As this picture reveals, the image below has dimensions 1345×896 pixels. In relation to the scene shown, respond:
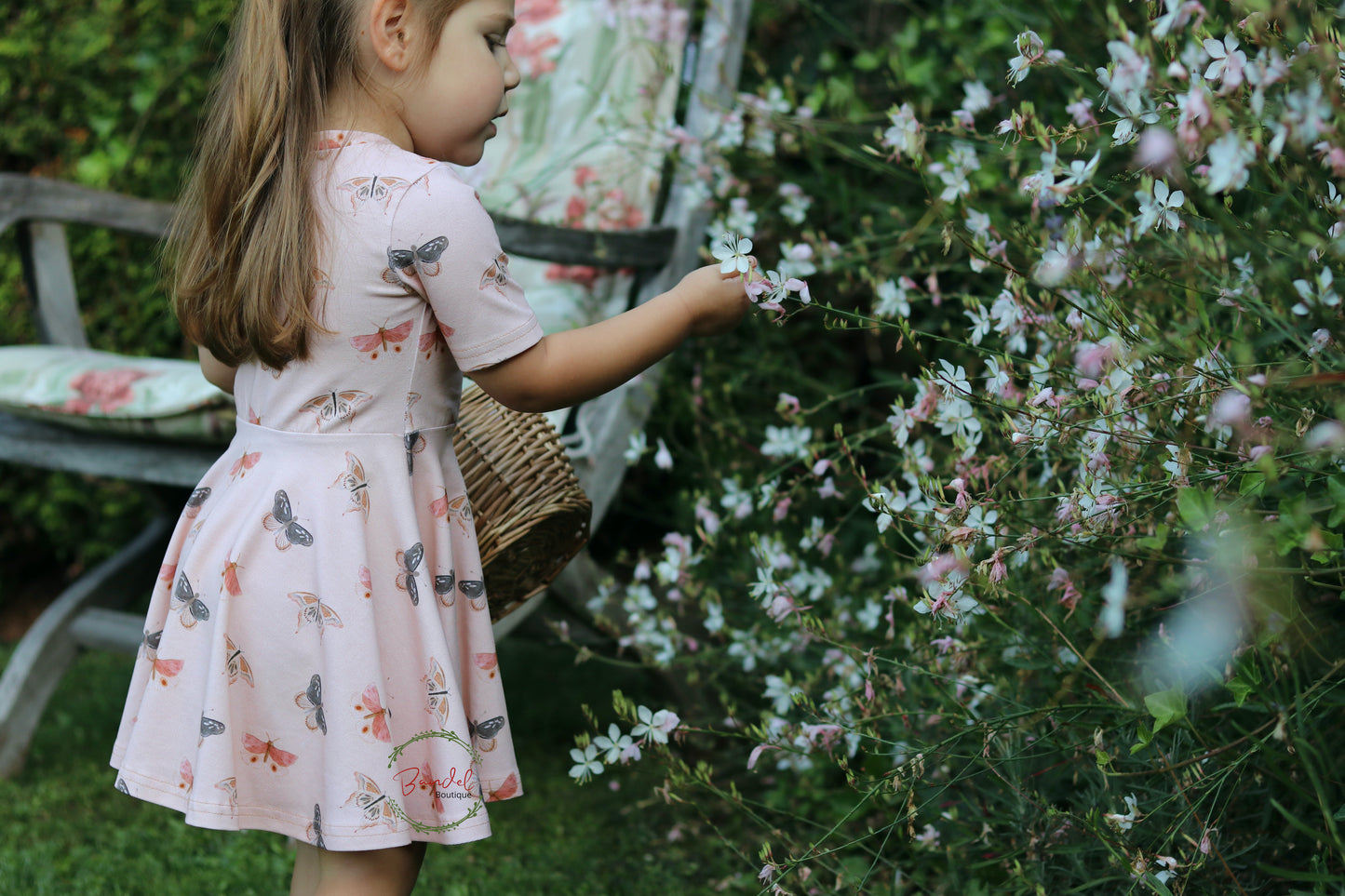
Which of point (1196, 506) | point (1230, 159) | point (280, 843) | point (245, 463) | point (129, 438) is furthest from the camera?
point (129, 438)

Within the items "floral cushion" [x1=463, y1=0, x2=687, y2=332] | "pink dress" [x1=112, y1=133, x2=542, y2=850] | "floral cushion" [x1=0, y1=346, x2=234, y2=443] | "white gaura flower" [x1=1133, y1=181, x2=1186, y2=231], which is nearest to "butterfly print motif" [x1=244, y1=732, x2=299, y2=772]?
"pink dress" [x1=112, y1=133, x2=542, y2=850]

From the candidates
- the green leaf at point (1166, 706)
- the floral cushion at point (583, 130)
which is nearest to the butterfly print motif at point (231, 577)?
the green leaf at point (1166, 706)

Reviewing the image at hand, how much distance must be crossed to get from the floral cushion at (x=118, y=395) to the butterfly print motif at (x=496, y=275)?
2.85 ft

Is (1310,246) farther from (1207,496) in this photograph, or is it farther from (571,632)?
(571,632)

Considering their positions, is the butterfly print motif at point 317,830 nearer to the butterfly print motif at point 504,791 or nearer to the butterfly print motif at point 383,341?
the butterfly print motif at point 504,791

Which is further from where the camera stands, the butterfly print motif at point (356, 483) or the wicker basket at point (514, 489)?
the wicker basket at point (514, 489)

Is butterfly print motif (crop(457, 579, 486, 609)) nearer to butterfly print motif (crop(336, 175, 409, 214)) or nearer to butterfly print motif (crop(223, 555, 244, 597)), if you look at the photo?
butterfly print motif (crop(223, 555, 244, 597))

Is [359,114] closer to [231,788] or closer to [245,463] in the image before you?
[245,463]

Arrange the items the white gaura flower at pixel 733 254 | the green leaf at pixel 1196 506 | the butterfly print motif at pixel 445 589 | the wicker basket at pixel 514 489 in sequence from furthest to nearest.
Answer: the wicker basket at pixel 514 489 < the butterfly print motif at pixel 445 589 < the white gaura flower at pixel 733 254 < the green leaf at pixel 1196 506

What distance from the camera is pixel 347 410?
4.02 feet

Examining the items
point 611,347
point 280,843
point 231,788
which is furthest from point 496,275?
point 280,843

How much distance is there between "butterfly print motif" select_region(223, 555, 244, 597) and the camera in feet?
3.97

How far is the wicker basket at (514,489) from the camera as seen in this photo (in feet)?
4.64

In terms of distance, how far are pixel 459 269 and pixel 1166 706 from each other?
0.75m
